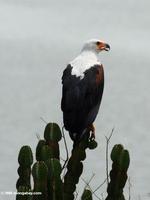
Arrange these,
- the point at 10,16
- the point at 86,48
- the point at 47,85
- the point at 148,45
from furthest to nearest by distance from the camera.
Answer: the point at 10,16 → the point at 148,45 → the point at 47,85 → the point at 86,48

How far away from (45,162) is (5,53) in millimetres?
8863

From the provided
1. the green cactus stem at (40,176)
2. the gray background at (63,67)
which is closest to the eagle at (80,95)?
the green cactus stem at (40,176)

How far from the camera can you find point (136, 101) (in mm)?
11531

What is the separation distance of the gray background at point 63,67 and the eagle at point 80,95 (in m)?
1.77

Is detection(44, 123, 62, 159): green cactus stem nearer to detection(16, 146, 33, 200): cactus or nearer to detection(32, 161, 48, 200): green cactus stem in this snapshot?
detection(16, 146, 33, 200): cactus

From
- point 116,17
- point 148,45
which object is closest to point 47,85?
point 148,45

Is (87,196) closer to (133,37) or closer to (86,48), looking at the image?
(86,48)

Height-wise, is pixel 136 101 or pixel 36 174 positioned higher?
pixel 136 101

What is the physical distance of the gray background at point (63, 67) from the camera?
8.95 metres

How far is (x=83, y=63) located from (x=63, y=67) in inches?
260

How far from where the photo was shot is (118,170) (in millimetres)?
5293

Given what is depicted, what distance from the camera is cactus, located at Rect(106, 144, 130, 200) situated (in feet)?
17.2

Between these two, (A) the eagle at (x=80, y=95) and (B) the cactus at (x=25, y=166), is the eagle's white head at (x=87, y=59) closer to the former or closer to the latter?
(A) the eagle at (x=80, y=95)

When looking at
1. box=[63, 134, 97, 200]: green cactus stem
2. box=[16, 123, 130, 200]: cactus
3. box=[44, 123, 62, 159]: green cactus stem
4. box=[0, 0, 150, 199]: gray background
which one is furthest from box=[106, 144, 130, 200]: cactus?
box=[0, 0, 150, 199]: gray background
